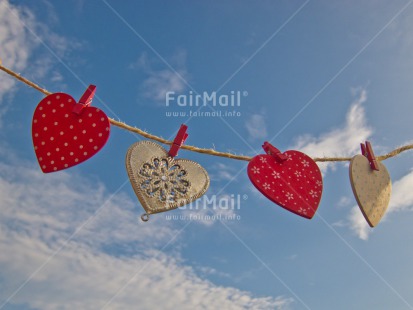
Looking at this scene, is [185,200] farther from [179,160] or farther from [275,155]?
[275,155]

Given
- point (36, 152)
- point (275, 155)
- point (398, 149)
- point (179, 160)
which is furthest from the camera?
point (398, 149)

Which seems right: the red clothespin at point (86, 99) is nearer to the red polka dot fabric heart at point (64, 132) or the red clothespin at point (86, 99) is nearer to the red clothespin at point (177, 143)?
the red polka dot fabric heart at point (64, 132)

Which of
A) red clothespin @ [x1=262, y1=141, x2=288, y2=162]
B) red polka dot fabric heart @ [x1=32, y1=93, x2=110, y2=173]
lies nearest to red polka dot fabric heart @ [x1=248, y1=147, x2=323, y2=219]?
red clothespin @ [x1=262, y1=141, x2=288, y2=162]

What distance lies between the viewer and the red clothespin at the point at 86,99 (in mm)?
2146

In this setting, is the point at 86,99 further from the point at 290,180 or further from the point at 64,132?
the point at 290,180

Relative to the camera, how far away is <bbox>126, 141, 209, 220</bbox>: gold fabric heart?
2152 mm

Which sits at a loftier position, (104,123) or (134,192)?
(104,123)

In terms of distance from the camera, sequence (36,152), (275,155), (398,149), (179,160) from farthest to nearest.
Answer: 1. (398,149)
2. (275,155)
3. (179,160)
4. (36,152)

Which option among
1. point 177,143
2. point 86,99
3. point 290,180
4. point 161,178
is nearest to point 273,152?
point 290,180

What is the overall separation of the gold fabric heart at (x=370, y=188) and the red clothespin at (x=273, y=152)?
0.37 meters

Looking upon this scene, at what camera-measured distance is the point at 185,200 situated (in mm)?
2213

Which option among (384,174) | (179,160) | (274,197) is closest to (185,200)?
(179,160)

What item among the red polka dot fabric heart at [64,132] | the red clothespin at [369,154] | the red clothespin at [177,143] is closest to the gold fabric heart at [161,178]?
the red clothespin at [177,143]

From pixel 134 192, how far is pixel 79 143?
0.33m
